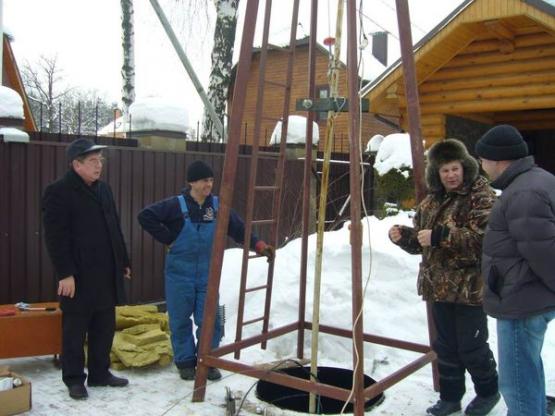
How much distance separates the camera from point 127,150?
19.7ft

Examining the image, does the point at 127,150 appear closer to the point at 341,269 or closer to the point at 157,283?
the point at 157,283

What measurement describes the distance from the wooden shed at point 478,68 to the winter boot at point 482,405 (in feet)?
17.0

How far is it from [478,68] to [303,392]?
6.22 m

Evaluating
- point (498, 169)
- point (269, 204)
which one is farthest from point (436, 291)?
point (269, 204)

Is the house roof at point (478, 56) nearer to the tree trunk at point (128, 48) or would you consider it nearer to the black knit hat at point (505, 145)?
the black knit hat at point (505, 145)

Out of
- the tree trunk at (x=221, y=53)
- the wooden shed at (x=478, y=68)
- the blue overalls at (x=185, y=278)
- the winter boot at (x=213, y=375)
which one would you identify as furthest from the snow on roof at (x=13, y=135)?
the tree trunk at (x=221, y=53)

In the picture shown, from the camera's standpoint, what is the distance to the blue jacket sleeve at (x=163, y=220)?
4.28 meters

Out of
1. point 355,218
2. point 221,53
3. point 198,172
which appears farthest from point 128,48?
point 355,218

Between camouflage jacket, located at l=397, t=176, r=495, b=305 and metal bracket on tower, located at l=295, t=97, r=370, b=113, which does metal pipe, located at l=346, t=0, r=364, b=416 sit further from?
camouflage jacket, located at l=397, t=176, r=495, b=305

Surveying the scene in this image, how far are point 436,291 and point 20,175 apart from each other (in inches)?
147

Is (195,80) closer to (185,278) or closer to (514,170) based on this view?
(185,278)

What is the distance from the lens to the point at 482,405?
11.7 ft

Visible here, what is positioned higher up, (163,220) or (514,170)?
(514,170)

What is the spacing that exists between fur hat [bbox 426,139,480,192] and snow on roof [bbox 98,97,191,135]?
351 cm
